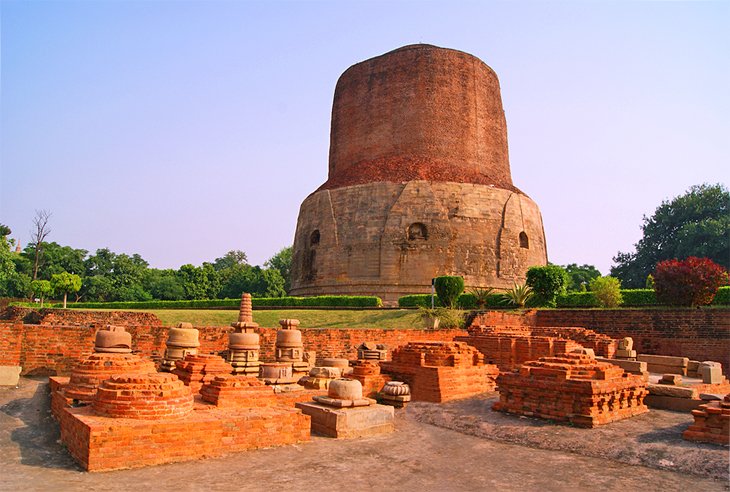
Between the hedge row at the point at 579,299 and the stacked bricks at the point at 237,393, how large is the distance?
12570 millimetres

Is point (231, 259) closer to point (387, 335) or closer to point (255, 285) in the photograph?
point (255, 285)

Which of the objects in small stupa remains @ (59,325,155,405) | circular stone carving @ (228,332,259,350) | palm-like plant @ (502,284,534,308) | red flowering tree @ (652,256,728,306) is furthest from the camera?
palm-like plant @ (502,284,534,308)

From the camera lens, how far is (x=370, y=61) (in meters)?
25.9

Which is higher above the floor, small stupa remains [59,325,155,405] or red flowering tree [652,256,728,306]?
red flowering tree [652,256,728,306]

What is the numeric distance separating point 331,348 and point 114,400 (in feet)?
23.1

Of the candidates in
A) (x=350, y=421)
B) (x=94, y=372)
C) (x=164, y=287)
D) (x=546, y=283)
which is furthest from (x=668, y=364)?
(x=164, y=287)

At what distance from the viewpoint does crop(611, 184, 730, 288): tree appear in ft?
103

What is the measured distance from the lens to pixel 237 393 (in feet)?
18.3

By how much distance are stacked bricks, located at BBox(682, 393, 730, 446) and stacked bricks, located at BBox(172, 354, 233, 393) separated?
5.30m

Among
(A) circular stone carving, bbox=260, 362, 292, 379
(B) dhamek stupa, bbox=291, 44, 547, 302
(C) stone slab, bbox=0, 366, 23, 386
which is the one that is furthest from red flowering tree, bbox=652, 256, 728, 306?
(C) stone slab, bbox=0, 366, 23, 386

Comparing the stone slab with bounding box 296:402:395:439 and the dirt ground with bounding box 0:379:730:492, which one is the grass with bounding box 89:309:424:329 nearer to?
the dirt ground with bounding box 0:379:730:492

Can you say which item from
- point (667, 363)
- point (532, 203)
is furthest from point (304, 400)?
point (532, 203)

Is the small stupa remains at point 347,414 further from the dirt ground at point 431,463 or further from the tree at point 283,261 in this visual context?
the tree at point 283,261

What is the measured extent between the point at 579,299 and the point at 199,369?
43.7 ft
